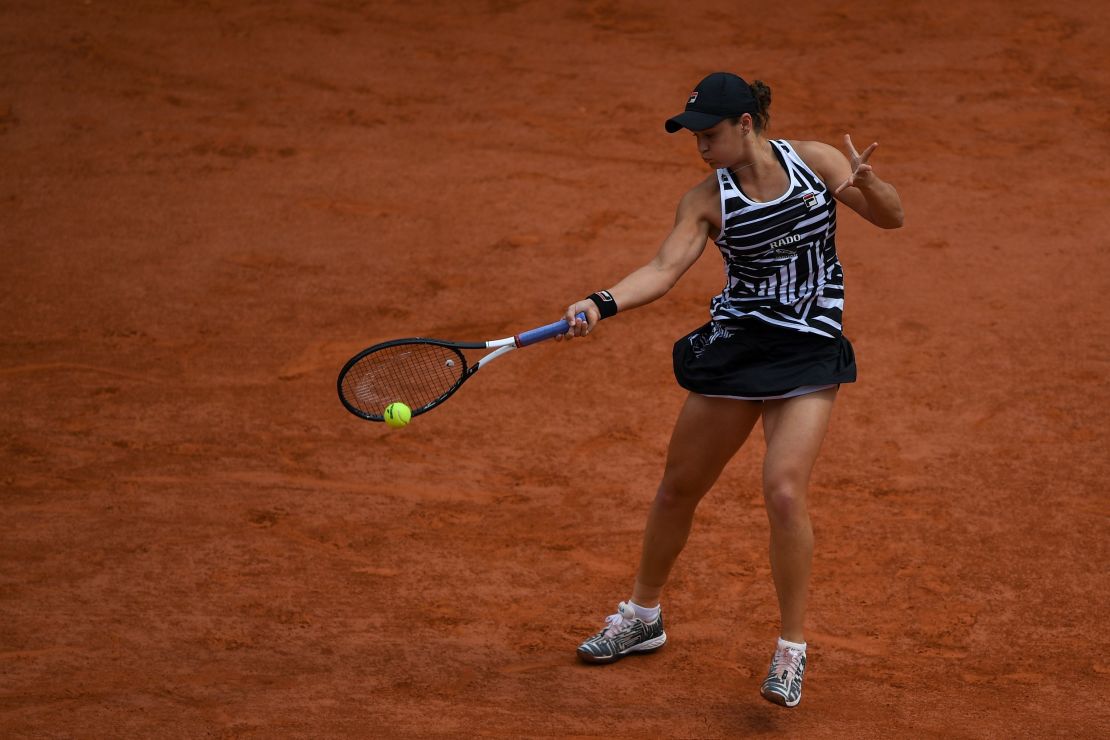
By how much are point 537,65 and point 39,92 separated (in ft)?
13.1

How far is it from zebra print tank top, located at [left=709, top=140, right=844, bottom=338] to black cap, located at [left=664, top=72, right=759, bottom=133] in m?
0.23

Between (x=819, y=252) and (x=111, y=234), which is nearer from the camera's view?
(x=819, y=252)

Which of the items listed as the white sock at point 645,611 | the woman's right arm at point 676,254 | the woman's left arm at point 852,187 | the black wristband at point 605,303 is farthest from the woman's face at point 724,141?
the white sock at point 645,611

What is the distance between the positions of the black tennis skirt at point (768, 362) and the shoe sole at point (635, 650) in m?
1.09

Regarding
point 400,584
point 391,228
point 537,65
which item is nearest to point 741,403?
point 400,584

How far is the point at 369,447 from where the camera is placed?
632 cm

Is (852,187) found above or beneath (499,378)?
above

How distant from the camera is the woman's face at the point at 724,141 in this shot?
4000 mm

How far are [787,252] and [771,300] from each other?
Answer: 0.58 feet

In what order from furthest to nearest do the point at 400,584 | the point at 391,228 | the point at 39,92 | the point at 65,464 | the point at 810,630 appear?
the point at 39,92, the point at 391,228, the point at 65,464, the point at 400,584, the point at 810,630

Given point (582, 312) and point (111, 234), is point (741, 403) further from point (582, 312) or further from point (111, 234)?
point (111, 234)

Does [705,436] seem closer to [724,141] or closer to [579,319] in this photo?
[579,319]

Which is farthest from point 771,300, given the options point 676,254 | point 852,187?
point 852,187

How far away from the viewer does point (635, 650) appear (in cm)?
473
